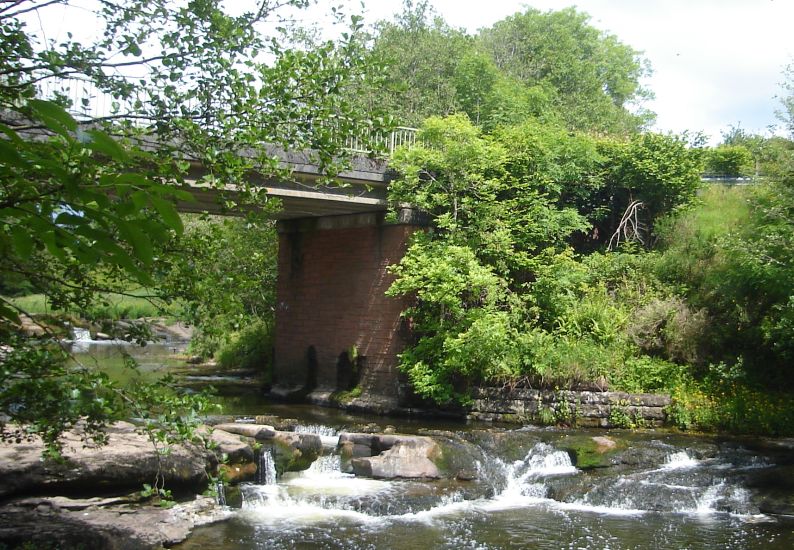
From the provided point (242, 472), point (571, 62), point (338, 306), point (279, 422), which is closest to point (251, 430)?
point (242, 472)

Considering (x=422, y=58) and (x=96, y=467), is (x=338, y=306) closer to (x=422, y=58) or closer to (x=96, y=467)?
(x=96, y=467)

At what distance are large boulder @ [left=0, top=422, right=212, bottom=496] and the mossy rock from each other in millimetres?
6066

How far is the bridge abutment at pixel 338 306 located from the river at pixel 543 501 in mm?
4092

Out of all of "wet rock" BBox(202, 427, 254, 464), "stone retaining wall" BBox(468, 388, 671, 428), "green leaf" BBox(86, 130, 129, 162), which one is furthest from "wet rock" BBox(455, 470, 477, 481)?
"green leaf" BBox(86, 130, 129, 162)

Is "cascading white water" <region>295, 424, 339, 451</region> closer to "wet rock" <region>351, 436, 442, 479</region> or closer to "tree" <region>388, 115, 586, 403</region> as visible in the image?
"wet rock" <region>351, 436, 442, 479</region>

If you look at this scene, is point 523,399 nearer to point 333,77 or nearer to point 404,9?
point 333,77

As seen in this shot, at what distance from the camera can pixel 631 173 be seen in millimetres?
19031

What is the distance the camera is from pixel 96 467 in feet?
30.6

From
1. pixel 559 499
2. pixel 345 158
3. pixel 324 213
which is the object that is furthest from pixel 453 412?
pixel 345 158

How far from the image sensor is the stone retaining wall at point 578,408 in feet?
48.7

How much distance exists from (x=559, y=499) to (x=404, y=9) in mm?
26167

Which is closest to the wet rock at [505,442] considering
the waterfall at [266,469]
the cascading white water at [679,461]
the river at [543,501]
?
the river at [543,501]

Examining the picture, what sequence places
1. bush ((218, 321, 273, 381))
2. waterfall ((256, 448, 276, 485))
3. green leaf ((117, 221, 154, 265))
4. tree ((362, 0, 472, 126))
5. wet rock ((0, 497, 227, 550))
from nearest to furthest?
green leaf ((117, 221, 154, 265))
wet rock ((0, 497, 227, 550))
waterfall ((256, 448, 276, 485))
bush ((218, 321, 273, 381))
tree ((362, 0, 472, 126))

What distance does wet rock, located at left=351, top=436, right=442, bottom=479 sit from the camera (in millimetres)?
12266
